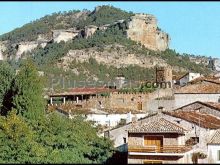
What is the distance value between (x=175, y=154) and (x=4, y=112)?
58.9ft

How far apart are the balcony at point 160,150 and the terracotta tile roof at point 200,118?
3957mm

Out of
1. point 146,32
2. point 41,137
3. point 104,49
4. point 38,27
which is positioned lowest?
point 41,137

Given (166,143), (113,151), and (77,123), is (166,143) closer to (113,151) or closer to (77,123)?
(113,151)

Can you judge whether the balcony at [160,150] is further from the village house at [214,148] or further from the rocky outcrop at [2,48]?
the rocky outcrop at [2,48]

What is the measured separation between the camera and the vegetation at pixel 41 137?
105ft

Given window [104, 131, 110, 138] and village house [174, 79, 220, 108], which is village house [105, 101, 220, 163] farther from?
village house [174, 79, 220, 108]

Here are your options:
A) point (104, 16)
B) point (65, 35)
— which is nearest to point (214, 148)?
point (65, 35)

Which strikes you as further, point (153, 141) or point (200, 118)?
point (200, 118)

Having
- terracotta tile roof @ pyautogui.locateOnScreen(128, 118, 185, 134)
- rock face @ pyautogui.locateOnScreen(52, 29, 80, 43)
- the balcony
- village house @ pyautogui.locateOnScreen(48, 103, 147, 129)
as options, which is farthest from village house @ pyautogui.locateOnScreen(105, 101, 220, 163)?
rock face @ pyautogui.locateOnScreen(52, 29, 80, 43)

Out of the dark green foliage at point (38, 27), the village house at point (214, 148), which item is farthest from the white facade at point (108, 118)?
the dark green foliage at point (38, 27)

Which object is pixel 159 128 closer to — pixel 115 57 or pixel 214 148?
pixel 214 148

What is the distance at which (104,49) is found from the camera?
93.6m

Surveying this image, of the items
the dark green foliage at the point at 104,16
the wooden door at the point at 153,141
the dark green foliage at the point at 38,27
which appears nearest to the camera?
the wooden door at the point at 153,141

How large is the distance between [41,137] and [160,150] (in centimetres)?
870
